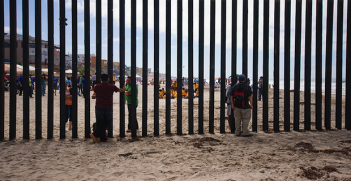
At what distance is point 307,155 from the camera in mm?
4262

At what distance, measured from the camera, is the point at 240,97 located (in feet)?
18.6

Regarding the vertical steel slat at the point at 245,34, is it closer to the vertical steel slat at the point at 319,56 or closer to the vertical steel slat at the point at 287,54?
the vertical steel slat at the point at 287,54

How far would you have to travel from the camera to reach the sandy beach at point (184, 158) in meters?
3.51

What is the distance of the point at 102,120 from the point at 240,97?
289 cm

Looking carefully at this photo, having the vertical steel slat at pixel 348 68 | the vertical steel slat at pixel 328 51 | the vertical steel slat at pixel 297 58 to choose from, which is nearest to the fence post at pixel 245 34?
the vertical steel slat at pixel 297 58

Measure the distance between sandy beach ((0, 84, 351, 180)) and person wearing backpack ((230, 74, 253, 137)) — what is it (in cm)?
31

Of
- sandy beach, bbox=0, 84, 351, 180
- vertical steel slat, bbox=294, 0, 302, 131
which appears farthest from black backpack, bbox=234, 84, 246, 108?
vertical steel slat, bbox=294, 0, 302, 131

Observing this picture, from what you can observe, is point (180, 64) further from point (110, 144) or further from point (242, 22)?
point (110, 144)

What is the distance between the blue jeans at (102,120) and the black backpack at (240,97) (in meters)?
2.64

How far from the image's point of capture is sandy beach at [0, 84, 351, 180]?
3508 millimetres

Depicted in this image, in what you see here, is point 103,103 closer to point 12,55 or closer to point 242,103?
point 12,55

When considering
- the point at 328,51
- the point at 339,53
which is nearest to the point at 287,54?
the point at 328,51

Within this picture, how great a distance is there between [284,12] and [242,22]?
1.05m

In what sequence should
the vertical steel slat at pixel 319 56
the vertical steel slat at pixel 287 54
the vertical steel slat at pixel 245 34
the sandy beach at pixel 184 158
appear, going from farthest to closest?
1. the vertical steel slat at pixel 319 56
2. the vertical steel slat at pixel 287 54
3. the vertical steel slat at pixel 245 34
4. the sandy beach at pixel 184 158
